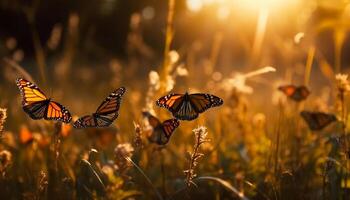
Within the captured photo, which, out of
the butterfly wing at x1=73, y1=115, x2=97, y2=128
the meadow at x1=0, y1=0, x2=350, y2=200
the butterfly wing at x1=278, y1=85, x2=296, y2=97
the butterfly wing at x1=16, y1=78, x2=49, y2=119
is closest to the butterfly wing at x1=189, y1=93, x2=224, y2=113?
the meadow at x1=0, y1=0, x2=350, y2=200

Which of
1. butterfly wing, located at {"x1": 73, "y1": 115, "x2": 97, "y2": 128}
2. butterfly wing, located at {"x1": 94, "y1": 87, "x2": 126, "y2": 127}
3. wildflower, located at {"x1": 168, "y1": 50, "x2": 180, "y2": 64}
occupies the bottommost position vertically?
butterfly wing, located at {"x1": 73, "y1": 115, "x2": 97, "y2": 128}

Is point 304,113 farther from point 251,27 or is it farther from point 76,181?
point 251,27

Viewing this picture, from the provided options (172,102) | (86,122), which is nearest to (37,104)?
(86,122)

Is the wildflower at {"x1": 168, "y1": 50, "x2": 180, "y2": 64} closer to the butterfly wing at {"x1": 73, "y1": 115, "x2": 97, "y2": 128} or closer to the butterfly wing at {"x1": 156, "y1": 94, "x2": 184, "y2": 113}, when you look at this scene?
the butterfly wing at {"x1": 156, "y1": 94, "x2": 184, "y2": 113}

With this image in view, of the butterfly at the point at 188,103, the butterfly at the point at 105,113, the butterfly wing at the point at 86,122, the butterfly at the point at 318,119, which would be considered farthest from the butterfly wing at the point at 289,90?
the butterfly wing at the point at 86,122

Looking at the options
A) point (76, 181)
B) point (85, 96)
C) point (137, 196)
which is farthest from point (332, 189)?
point (85, 96)

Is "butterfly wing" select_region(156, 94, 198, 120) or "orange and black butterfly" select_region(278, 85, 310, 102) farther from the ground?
"orange and black butterfly" select_region(278, 85, 310, 102)

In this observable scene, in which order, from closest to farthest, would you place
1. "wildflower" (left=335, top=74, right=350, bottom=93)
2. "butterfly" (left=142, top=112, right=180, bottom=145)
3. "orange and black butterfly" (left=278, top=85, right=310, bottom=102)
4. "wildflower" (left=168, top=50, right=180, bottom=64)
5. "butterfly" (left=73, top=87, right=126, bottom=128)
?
"butterfly" (left=142, top=112, right=180, bottom=145)
"butterfly" (left=73, top=87, right=126, bottom=128)
"wildflower" (left=335, top=74, right=350, bottom=93)
"wildflower" (left=168, top=50, right=180, bottom=64)
"orange and black butterfly" (left=278, top=85, right=310, bottom=102)
